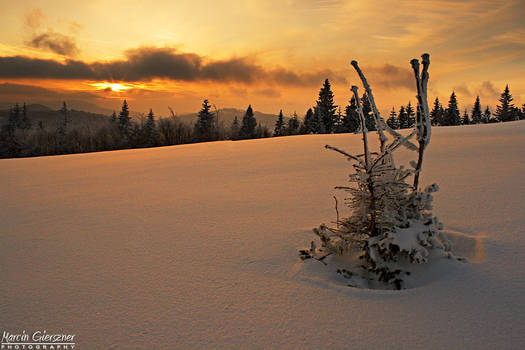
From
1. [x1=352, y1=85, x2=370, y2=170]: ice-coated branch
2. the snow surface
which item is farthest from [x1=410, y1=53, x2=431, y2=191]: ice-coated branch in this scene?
the snow surface

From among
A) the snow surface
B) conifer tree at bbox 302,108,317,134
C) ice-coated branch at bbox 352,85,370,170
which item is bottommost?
the snow surface

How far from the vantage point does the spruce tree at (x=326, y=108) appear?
128 feet

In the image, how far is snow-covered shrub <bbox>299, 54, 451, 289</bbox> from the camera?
1.43 metres

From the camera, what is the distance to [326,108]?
3959 cm

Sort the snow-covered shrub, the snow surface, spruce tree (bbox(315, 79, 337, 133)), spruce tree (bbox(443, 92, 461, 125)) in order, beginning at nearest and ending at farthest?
the snow surface → the snow-covered shrub → spruce tree (bbox(315, 79, 337, 133)) → spruce tree (bbox(443, 92, 461, 125))

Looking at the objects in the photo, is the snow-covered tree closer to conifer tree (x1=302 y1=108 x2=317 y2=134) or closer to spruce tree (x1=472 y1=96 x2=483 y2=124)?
spruce tree (x1=472 y1=96 x2=483 y2=124)

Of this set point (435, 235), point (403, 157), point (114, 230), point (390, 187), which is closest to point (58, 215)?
point (114, 230)

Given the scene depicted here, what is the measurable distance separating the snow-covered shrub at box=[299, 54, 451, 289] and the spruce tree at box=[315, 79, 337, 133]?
126 feet

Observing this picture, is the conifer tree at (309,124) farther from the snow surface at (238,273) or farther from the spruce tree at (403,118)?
the snow surface at (238,273)

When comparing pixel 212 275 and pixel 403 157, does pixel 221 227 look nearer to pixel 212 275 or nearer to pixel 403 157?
pixel 212 275

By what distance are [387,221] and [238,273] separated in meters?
0.74

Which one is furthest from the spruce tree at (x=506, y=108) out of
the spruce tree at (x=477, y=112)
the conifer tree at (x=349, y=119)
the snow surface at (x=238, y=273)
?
the snow surface at (x=238, y=273)

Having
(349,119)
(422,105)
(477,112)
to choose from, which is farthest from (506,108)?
(422,105)

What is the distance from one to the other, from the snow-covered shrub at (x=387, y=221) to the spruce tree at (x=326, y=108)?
38.4 metres
